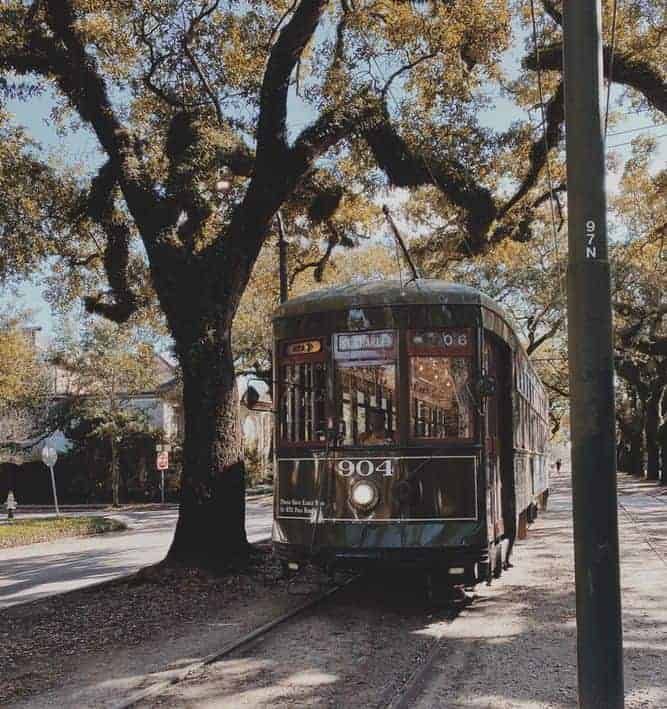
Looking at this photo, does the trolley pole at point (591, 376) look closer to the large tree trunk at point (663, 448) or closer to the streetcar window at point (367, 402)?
the streetcar window at point (367, 402)

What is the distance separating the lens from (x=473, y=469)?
8.45 meters

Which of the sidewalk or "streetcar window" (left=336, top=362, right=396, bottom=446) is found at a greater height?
"streetcar window" (left=336, top=362, right=396, bottom=446)

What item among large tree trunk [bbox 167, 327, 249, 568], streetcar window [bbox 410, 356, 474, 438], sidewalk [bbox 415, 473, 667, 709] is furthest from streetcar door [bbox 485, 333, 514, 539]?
large tree trunk [bbox 167, 327, 249, 568]

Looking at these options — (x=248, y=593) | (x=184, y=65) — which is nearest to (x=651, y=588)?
(x=248, y=593)

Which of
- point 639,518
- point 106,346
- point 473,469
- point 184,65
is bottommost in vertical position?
point 639,518

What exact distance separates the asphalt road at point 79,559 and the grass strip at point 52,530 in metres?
0.30

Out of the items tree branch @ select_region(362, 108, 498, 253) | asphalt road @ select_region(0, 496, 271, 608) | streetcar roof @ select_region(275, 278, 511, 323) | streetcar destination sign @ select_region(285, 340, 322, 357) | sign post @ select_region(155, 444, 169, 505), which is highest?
tree branch @ select_region(362, 108, 498, 253)

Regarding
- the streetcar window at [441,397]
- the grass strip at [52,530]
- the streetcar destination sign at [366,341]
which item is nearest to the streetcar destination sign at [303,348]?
the streetcar destination sign at [366,341]

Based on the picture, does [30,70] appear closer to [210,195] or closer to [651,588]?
[210,195]

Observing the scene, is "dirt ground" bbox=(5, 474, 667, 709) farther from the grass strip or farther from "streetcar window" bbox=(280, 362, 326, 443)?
the grass strip

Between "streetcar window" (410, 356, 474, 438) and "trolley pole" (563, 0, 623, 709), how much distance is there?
4550 mm

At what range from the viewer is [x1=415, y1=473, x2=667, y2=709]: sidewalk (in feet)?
19.4

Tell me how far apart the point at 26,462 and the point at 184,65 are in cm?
3294

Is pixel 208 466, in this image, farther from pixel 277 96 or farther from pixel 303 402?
pixel 277 96
